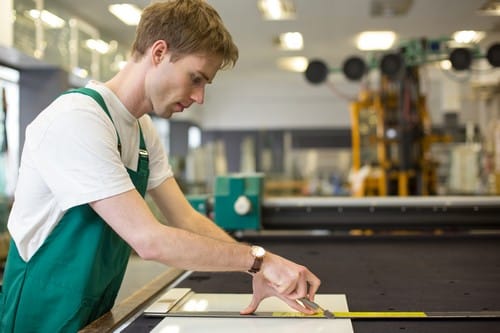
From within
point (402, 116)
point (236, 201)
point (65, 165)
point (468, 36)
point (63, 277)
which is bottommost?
point (63, 277)

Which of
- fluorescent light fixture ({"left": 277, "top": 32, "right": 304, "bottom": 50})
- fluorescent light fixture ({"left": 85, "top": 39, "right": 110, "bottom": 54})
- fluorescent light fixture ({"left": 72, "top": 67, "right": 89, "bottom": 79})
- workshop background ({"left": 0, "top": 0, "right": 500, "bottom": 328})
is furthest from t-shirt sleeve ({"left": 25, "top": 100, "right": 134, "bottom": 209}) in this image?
fluorescent light fixture ({"left": 277, "top": 32, "right": 304, "bottom": 50})

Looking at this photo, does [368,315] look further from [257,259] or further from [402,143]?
[402,143]

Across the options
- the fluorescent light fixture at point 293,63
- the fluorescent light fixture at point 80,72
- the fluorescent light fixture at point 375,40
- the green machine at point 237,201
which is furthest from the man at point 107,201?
the fluorescent light fixture at point 293,63

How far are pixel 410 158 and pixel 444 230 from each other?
2.64m

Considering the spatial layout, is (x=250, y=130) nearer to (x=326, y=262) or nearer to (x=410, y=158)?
(x=410, y=158)

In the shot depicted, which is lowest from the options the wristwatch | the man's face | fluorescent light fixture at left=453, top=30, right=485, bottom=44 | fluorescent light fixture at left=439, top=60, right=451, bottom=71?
the wristwatch

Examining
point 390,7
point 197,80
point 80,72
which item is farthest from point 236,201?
point 390,7

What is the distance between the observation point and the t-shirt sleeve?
3.54 feet

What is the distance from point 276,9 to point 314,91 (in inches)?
189

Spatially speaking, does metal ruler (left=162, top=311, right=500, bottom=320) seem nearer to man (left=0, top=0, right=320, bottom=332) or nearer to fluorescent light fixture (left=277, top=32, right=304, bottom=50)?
man (left=0, top=0, right=320, bottom=332)

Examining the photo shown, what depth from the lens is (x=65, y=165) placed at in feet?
3.58

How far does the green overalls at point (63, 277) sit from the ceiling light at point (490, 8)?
4.67 metres

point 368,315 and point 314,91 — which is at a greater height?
point 314,91

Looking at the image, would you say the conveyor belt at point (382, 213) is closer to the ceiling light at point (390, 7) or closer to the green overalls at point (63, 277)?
the green overalls at point (63, 277)
